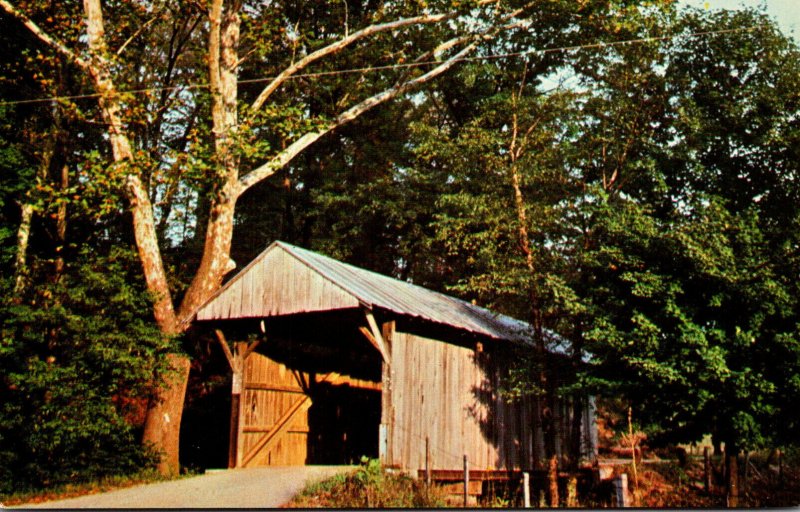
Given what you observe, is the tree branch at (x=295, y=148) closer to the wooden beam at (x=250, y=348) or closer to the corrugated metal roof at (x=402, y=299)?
the corrugated metal roof at (x=402, y=299)

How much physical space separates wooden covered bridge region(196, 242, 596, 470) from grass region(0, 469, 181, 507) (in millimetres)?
2518

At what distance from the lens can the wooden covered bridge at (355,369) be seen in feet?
41.3

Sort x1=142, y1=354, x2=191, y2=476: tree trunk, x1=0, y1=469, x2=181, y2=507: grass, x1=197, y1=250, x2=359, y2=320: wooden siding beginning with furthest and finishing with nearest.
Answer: x1=142, y1=354, x2=191, y2=476: tree trunk → x1=197, y1=250, x2=359, y2=320: wooden siding → x1=0, y1=469, x2=181, y2=507: grass

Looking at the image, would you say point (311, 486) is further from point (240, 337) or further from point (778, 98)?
point (778, 98)

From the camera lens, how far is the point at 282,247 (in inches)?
523

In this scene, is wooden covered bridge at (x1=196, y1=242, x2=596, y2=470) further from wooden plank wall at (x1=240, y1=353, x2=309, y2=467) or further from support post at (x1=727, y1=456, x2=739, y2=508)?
support post at (x1=727, y1=456, x2=739, y2=508)

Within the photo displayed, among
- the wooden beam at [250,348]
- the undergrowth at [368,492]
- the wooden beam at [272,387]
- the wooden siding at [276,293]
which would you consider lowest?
the undergrowth at [368,492]

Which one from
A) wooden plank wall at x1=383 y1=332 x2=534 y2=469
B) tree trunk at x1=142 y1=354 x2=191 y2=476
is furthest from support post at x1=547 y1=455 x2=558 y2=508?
tree trunk at x1=142 y1=354 x2=191 y2=476

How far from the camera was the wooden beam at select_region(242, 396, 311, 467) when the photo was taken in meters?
14.6

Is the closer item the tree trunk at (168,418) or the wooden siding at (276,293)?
the wooden siding at (276,293)

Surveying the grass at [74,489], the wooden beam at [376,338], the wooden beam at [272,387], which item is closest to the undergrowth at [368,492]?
the wooden beam at [376,338]

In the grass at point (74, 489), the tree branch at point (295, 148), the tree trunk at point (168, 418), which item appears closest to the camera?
the grass at point (74, 489)

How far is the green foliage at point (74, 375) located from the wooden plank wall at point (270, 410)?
7.37ft

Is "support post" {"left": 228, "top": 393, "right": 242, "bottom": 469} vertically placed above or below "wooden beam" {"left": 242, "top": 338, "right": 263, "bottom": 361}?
below
